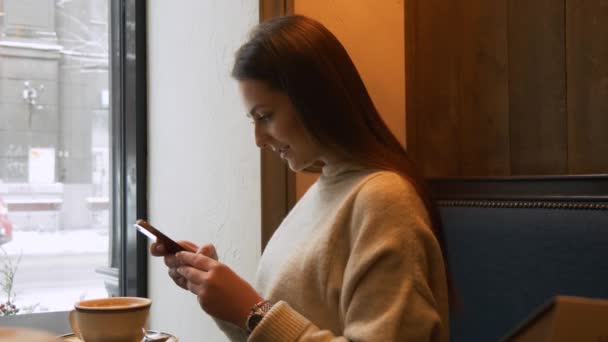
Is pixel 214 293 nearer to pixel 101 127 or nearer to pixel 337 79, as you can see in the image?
pixel 337 79

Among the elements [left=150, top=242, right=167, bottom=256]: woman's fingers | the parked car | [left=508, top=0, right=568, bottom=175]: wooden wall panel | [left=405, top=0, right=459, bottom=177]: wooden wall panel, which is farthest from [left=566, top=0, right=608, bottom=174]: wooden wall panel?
the parked car

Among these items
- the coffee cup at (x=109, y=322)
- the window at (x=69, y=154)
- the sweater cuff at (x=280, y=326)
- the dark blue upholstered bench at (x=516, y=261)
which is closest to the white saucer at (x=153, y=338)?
the coffee cup at (x=109, y=322)

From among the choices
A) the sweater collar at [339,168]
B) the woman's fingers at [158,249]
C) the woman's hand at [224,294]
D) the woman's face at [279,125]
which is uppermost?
the woman's face at [279,125]

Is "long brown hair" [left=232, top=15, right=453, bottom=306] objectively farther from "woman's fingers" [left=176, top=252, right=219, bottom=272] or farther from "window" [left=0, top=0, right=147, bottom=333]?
"window" [left=0, top=0, right=147, bottom=333]

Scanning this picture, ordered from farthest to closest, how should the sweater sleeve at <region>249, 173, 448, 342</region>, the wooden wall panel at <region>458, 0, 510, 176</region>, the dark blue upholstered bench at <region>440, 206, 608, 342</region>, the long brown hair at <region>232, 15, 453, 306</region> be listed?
the wooden wall panel at <region>458, 0, 510, 176</region> → the dark blue upholstered bench at <region>440, 206, 608, 342</region> → the long brown hair at <region>232, 15, 453, 306</region> → the sweater sleeve at <region>249, 173, 448, 342</region>

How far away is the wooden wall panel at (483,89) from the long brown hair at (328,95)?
514 millimetres

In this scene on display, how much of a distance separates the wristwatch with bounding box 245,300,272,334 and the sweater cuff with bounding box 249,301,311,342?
0.06 feet

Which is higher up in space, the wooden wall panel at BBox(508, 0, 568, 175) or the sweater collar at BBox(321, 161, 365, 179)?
the wooden wall panel at BBox(508, 0, 568, 175)

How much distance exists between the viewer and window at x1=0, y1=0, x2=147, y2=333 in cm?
190

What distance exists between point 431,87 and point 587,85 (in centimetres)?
44

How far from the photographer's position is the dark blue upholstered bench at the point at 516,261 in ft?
3.62

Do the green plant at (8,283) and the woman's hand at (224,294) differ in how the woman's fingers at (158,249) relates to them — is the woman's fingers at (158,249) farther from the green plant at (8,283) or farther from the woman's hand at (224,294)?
the green plant at (8,283)

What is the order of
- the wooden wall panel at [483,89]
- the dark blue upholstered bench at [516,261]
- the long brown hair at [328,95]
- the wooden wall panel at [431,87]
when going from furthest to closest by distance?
the wooden wall panel at [431,87] → the wooden wall panel at [483,89] → the dark blue upholstered bench at [516,261] → the long brown hair at [328,95]

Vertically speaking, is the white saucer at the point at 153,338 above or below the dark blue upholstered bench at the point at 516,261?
below
